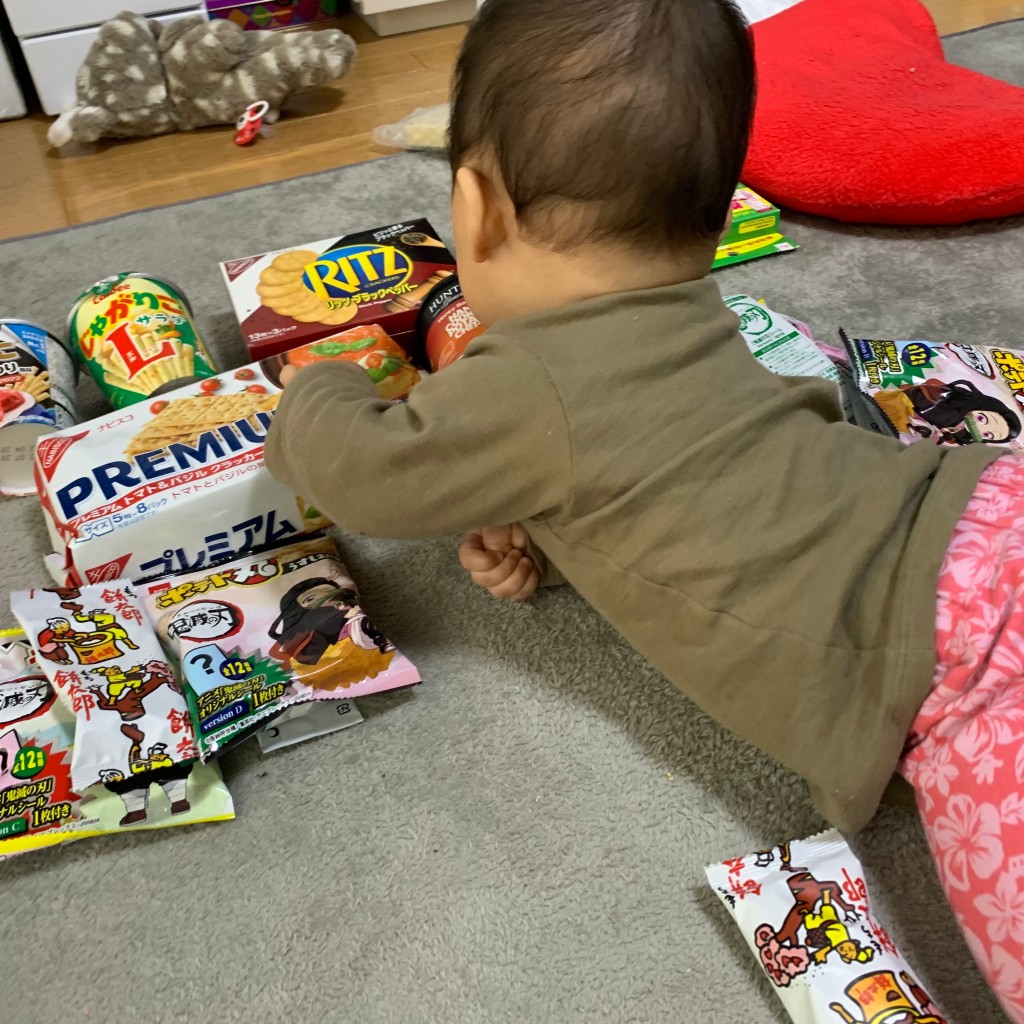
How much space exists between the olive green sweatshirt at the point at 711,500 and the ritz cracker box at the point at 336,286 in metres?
0.33

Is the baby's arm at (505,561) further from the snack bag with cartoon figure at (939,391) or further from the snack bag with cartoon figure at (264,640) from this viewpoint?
the snack bag with cartoon figure at (939,391)

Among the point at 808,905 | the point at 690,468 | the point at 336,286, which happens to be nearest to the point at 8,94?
the point at 336,286

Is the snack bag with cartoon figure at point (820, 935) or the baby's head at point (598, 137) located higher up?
the baby's head at point (598, 137)

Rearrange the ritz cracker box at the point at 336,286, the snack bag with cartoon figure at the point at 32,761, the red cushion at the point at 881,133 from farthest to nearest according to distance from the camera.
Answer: the red cushion at the point at 881,133 < the ritz cracker box at the point at 336,286 < the snack bag with cartoon figure at the point at 32,761

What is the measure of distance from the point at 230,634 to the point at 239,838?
15 cm

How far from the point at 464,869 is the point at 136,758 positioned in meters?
0.23

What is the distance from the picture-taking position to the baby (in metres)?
0.55

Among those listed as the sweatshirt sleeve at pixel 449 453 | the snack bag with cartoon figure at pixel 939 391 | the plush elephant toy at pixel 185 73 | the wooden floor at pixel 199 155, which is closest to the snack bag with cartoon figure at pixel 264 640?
the sweatshirt sleeve at pixel 449 453

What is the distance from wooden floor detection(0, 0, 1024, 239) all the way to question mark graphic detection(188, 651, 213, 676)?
0.83 meters

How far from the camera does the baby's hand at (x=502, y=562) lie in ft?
2.55

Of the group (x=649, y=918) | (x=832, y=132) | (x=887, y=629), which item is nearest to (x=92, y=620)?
(x=649, y=918)

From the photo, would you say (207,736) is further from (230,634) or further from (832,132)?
(832,132)

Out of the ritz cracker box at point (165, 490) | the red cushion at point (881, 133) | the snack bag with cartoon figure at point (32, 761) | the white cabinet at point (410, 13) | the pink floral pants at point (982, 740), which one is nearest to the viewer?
the pink floral pants at point (982, 740)

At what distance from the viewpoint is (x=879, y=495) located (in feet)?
1.92
